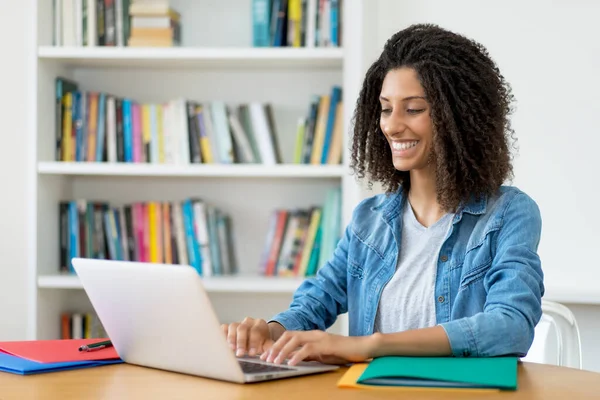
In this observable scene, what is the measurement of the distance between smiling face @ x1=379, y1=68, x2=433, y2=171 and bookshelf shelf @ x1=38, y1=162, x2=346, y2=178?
1.12 m

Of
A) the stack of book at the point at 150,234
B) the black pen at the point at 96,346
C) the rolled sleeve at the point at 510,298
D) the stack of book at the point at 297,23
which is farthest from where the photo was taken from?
the stack of book at the point at 150,234

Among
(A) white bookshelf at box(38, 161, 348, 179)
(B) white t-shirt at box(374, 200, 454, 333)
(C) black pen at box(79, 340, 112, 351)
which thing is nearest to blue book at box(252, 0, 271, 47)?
(A) white bookshelf at box(38, 161, 348, 179)

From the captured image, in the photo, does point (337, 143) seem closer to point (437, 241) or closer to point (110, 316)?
point (437, 241)

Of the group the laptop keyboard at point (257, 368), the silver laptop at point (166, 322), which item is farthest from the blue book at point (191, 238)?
the laptop keyboard at point (257, 368)

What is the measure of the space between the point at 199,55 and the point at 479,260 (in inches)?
61.7

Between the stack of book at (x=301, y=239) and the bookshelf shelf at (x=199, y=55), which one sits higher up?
the bookshelf shelf at (x=199, y=55)

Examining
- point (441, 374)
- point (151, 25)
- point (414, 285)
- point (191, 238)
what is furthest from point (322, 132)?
point (441, 374)

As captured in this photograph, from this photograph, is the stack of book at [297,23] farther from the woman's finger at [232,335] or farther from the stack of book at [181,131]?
the woman's finger at [232,335]

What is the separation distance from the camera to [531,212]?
160 centimetres

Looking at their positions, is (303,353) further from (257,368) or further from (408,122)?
(408,122)

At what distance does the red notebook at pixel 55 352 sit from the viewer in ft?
4.64

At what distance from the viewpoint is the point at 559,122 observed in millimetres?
2852

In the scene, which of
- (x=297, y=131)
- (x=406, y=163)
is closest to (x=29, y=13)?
(x=297, y=131)

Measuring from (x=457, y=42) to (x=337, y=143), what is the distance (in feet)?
4.09
